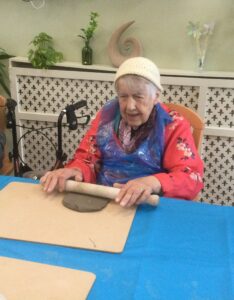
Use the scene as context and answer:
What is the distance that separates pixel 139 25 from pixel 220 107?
740mm

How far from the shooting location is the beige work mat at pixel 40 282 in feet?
2.54

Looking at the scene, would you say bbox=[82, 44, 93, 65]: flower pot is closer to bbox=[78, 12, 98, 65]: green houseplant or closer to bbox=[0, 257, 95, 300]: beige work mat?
bbox=[78, 12, 98, 65]: green houseplant

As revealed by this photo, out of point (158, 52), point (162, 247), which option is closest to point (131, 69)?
point (162, 247)

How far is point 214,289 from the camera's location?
32.2 inches

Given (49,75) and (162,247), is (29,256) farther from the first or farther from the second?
(49,75)

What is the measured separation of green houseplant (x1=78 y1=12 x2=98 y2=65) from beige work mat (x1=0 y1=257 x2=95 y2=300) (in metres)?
1.79

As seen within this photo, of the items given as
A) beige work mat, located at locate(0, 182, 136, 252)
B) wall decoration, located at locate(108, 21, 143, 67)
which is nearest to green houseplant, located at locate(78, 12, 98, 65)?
wall decoration, located at locate(108, 21, 143, 67)

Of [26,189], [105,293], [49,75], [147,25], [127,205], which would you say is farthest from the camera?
[49,75]

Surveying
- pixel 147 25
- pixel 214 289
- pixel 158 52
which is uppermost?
pixel 147 25

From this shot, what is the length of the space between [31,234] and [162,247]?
36 cm

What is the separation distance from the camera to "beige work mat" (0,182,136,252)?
97cm

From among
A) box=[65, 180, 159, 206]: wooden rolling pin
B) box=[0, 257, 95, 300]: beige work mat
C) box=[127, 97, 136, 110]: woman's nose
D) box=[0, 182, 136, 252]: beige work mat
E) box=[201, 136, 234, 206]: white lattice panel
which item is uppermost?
box=[127, 97, 136, 110]: woman's nose

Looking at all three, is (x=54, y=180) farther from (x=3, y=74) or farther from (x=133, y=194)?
(x=3, y=74)

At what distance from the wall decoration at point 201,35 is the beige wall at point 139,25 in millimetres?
40
